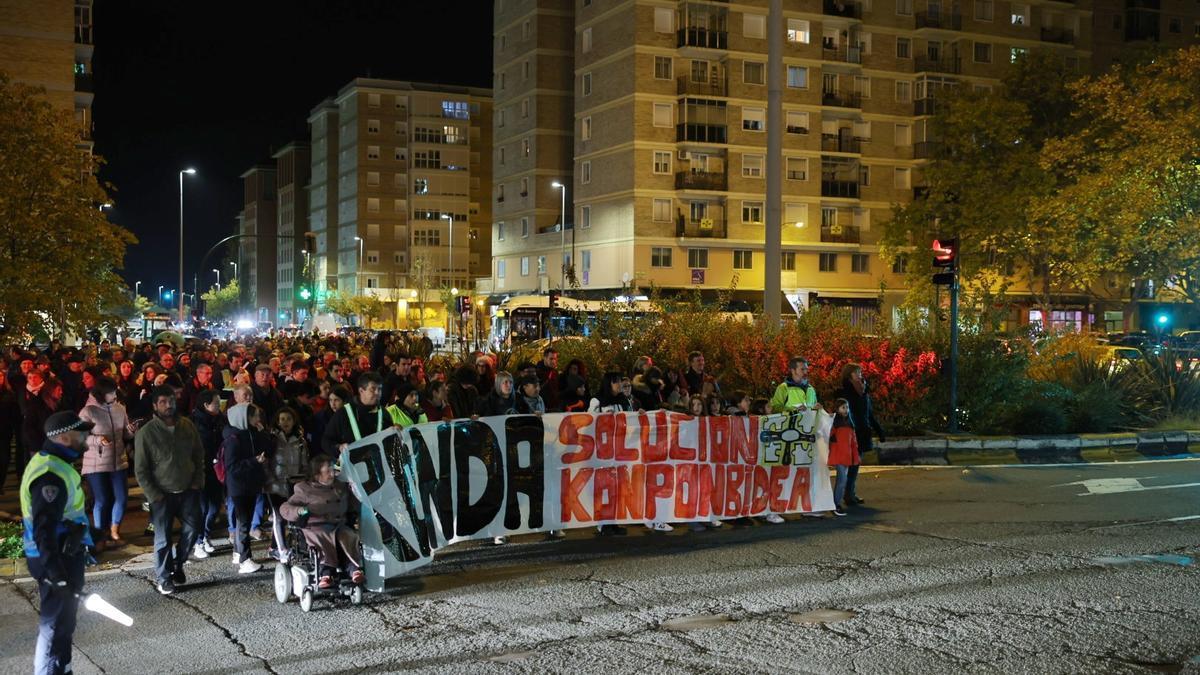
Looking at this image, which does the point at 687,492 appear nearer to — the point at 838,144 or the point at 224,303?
the point at 838,144

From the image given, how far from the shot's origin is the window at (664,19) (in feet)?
198

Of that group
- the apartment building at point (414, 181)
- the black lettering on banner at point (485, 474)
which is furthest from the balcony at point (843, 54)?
the black lettering on banner at point (485, 474)

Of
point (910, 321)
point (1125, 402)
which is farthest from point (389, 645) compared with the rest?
point (1125, 402)

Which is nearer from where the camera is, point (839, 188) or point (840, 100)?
point (840, 100)

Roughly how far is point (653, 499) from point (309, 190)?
132 meters

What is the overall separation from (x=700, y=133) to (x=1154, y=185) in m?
32.3

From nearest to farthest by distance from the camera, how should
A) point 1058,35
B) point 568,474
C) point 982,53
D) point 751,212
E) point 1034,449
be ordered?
point 568,474
point 1034,449
point 751,212
point 982,53
point 1058,35

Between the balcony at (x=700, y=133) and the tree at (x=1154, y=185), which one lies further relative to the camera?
the balcony at (x=700, y=133)

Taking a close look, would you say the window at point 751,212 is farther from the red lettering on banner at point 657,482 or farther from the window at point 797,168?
the red lettering on banner at point 657,482

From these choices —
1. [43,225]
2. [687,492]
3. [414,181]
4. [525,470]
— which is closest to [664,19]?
[43,225]

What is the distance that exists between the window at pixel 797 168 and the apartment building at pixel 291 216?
275ft

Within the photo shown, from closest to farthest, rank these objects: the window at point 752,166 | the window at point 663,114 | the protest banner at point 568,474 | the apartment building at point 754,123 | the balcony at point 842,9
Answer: the protest banner at point 568,474
the apartment building at point 754,123
the window at point 663,114
the window at point 752,166
the balcony at point 842,9

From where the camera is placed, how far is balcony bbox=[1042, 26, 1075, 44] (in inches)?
2680

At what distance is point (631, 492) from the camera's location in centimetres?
1158
